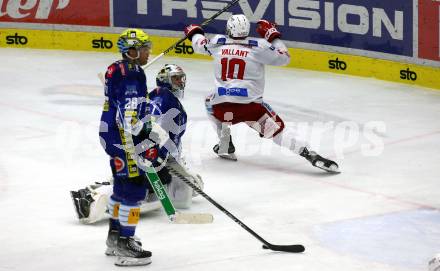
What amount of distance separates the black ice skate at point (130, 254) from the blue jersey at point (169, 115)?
126 centimetres

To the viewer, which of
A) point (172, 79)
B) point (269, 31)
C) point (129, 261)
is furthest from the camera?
point (269, 31)

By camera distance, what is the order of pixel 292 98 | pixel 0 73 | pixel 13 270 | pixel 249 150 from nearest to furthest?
pixel 13 270 < pixel 249 150 < pixel 292 98 < pixel 0 73

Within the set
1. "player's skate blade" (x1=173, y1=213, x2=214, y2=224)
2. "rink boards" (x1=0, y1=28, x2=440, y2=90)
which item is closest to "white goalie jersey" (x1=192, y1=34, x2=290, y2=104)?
"player's skate blade" (x1=173, y1=213, x2=214, y2=224)

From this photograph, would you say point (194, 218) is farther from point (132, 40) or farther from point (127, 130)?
point (132, 40)

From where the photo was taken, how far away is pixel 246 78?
33.0ft

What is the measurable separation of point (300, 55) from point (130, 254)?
22.7ft

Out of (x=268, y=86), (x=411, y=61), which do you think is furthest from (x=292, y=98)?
(x=411, y=61)

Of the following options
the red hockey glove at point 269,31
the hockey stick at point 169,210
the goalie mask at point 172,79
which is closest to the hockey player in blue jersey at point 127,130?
the hockey stick at point 169,210

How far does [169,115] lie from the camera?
8.69 metres

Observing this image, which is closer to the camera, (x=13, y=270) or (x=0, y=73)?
(x=13, y=270)

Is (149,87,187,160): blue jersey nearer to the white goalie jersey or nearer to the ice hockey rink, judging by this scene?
the ice hockey rink

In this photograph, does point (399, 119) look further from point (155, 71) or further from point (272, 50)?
point (155, 71)

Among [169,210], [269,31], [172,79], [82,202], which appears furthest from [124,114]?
[269,31]

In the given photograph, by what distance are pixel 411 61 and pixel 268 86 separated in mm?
1627
